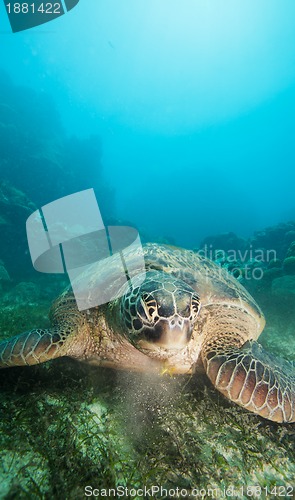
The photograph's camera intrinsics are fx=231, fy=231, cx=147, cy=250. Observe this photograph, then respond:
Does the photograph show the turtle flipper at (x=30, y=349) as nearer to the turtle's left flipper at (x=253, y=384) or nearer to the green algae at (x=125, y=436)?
the green algae at (x=125, y=436)

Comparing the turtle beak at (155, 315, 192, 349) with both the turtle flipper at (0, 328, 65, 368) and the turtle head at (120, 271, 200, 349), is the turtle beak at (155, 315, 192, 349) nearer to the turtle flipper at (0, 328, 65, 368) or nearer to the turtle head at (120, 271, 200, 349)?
the turtle head at (120, 271, 200, 349)

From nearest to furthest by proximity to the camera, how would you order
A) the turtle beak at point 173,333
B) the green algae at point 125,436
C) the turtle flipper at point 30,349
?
the green algae at point 125,436 → the turtle beak at point 173,333 → the turtle flipper at point 30,349

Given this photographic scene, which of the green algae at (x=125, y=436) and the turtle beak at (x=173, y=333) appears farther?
the turtle beak at (x=173, y=333)

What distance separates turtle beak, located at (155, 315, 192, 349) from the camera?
5.73ft

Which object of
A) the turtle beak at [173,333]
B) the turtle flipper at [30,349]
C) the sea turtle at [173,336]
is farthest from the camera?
the turtle flipper at [30,349]

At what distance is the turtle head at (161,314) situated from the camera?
5.79ft

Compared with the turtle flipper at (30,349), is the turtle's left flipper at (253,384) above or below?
below

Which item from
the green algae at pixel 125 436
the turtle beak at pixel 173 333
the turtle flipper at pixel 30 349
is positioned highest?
the turtle beak at pixel 173 333

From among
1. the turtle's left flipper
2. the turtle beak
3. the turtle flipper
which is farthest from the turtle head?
the turtle flipper

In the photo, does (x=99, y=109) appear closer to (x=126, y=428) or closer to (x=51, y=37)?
(x=51, y=37)

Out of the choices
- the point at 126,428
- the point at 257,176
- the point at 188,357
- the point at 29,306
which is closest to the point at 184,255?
the point at 188,357

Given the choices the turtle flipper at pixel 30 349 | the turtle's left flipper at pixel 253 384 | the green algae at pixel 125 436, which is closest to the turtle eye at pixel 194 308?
the turtle's left flipper at pixel 253 384

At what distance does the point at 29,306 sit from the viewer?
5.75 meters

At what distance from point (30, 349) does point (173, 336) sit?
1.42 meters
